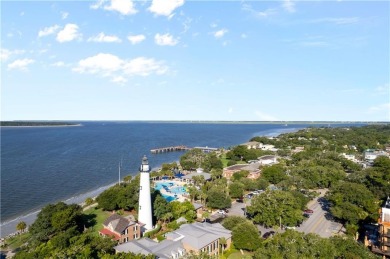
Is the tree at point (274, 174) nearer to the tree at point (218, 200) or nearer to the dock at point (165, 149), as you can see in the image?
the tree at point (218, 200)

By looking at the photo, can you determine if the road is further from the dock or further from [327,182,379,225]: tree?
the dock

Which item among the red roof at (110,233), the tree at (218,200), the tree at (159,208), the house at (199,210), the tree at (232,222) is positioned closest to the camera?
the red roof at (110,233)

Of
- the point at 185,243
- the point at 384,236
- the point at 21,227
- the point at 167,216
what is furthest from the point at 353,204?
the point at 21,227

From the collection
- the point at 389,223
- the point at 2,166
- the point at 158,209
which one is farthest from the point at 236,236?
the point at 2,166

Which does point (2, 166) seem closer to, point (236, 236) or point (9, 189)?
point (9, 189)

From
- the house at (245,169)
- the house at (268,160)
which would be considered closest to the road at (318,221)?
the house at (245,169)

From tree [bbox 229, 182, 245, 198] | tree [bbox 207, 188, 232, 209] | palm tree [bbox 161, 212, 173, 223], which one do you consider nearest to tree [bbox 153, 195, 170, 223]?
palm tree [bbox 161, 212, 173, 223]

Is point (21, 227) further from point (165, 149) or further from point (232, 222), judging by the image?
point (165, 149)
